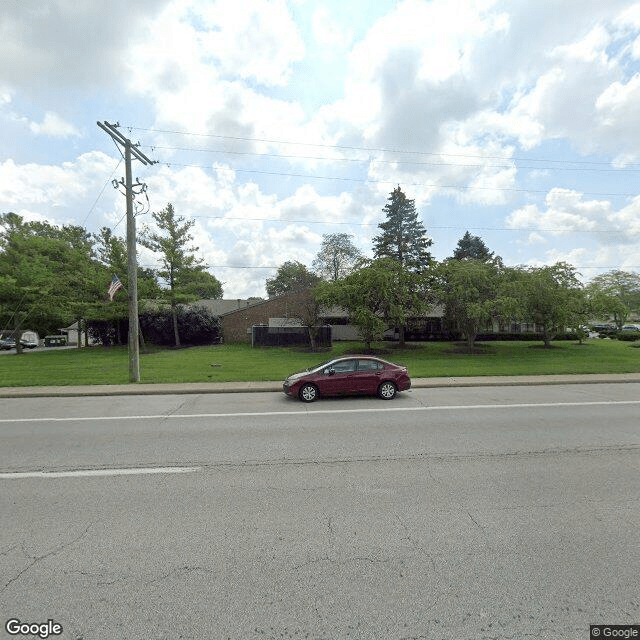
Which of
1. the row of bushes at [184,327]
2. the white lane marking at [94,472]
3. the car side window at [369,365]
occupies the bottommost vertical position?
the white lane marking at [94,472]

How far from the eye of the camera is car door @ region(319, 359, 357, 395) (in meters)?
11.5

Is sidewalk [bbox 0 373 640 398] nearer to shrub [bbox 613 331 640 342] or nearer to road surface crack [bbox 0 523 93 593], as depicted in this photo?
road surface crack [bbox 0 523 93 593]

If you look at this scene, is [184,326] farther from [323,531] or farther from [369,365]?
[323,531]

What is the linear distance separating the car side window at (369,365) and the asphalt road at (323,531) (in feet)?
13.3

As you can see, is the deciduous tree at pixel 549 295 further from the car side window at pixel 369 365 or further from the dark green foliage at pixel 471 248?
the dark green foliage at pixel 471 248

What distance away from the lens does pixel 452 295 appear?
25938 mm

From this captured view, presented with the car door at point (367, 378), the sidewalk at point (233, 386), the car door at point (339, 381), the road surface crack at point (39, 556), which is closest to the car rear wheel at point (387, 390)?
the car door at point (367, 378)

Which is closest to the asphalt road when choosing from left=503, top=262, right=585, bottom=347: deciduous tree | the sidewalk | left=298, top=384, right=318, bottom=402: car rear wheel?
left=298, top=384, right=318, bottom=402: car rear wheel

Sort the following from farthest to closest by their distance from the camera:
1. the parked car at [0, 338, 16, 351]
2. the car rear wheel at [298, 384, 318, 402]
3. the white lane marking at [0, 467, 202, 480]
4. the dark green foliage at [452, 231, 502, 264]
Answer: the dark green foliage at [452, 231, 502, 264]
the parked car at [0, 338, 16, 351]
the car rear wheel at [298, 384, 318, 402]
the white lane marking at [0, 467, 202, 480]

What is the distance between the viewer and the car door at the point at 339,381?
37.6ft

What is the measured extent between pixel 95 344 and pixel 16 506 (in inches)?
1703

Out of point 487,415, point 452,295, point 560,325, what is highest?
point 452,295

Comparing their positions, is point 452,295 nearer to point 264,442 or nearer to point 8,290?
point 264,442

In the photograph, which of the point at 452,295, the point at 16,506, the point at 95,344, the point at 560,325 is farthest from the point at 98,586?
the point at 95,344
